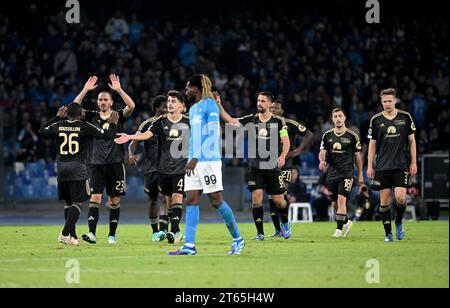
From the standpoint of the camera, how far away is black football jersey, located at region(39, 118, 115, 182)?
54.3ft

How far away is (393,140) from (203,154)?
4956mm

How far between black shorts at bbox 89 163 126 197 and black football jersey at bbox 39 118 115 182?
2.35 feet

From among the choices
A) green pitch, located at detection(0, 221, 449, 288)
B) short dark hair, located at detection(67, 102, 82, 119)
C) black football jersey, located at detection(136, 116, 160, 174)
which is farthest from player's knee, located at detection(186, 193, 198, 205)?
black football jersey, located at detection(136, 116, 160, 174)

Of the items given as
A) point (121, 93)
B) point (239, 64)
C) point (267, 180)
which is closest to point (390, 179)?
point (267, 180)

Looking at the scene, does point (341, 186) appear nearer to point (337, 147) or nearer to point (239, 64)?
point (337, 147)

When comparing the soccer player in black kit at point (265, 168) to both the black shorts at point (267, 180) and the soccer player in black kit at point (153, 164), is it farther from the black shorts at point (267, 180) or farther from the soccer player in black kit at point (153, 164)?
the soccer player in black kit at point (153, 164)

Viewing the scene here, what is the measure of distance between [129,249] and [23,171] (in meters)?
13.6

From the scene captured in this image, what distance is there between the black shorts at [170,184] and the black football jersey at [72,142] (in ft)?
4.46

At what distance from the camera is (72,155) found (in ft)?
54.7

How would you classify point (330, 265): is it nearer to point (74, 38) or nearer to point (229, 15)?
point (74, 38)

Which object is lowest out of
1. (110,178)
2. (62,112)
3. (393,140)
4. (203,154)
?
(110,178)

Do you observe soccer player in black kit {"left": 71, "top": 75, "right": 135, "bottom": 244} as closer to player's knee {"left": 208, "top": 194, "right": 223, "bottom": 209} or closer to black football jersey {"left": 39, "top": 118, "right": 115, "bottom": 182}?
black football jersey {"left": 39, "top": 118, "right": 115, "bottom": 182}

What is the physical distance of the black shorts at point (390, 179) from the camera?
17547 mm

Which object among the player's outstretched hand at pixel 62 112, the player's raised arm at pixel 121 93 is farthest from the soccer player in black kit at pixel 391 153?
the player's outstretched hand at pixel 62 112
